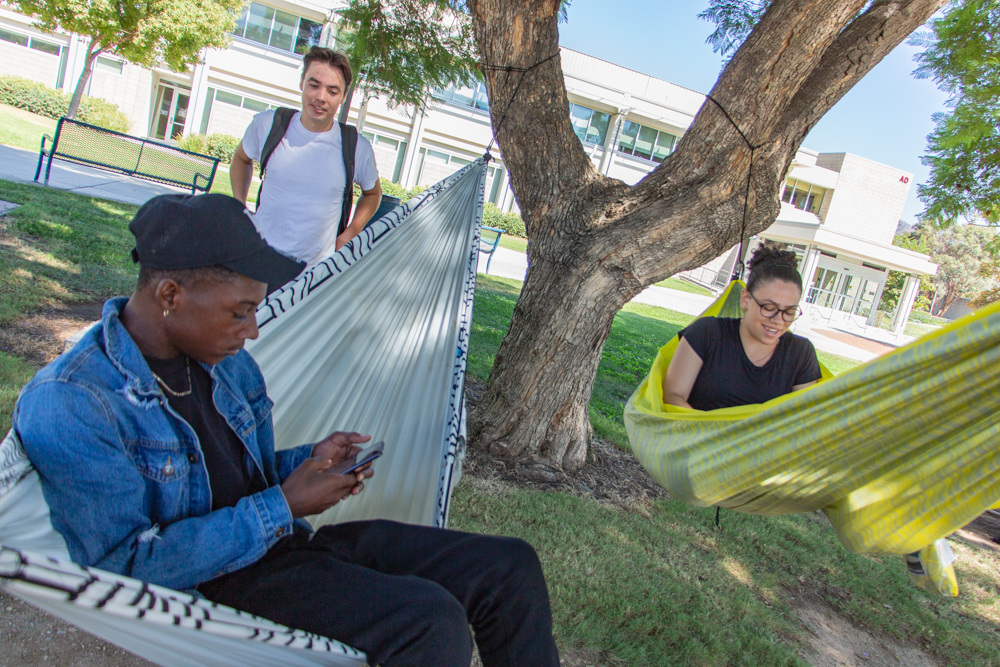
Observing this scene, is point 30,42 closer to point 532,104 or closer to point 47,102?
point 47,102

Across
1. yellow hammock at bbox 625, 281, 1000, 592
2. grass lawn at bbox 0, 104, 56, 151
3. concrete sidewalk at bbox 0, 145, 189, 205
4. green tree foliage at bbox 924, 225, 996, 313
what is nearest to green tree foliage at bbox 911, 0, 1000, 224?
yellow hammock at bbox 625, 281, 1000, 592

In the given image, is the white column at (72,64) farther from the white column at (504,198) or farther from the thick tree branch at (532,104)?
the thick tree branch at (532,104)

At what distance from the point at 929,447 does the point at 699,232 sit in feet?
4.71

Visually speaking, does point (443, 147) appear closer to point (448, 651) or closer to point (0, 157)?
point (0, 157)

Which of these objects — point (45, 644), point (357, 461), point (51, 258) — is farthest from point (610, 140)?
point (45, 644)

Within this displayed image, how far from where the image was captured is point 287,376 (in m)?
1.78

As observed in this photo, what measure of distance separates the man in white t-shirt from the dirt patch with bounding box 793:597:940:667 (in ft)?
7.74

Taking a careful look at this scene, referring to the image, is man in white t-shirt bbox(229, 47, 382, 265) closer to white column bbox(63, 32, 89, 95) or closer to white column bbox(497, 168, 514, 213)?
white column bbox(497, 168, 514, 213)

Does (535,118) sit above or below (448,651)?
above

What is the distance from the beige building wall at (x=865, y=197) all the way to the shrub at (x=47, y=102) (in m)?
24.2

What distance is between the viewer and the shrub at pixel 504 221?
20156 millimetres

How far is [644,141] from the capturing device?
2373 cm

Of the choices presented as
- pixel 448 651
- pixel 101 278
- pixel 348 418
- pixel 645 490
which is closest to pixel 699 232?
pixel 645 490

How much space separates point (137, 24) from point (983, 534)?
1341 cm
